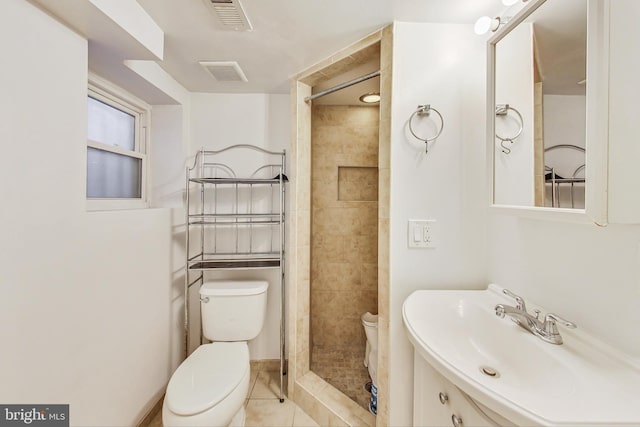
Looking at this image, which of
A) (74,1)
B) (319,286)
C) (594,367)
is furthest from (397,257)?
(74,1)

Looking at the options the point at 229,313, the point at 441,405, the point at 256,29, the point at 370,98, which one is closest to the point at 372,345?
the point at 441,405

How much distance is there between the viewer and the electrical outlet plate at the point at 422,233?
4.12 feet

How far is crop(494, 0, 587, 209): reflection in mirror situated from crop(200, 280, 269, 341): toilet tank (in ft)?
→ 5.20

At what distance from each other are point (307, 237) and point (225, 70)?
4.15 feet

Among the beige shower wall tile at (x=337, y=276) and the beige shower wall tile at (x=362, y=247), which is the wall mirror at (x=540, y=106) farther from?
the beige shower wall tile at (x=337, y=276)

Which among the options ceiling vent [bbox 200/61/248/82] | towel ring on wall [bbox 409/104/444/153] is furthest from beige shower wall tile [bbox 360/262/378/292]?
ceiling vent [bbox 200/61/248/82]

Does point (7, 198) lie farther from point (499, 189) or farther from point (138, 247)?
point (499, 189)

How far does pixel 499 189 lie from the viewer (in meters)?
1.06

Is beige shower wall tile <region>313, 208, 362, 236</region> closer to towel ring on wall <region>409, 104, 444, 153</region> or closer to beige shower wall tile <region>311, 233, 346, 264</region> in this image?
beige shower wall tile <region>311, 233, 346, 264</region>

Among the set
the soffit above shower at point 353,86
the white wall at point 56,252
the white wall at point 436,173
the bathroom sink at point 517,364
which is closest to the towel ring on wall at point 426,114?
the white wall at point 436,173

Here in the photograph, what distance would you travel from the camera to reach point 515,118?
100 centimetres

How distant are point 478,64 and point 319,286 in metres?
1.96

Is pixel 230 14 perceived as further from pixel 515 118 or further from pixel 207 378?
pixel 207 378

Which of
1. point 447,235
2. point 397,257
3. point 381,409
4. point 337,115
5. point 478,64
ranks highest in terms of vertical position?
point 337,115
